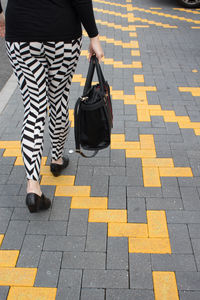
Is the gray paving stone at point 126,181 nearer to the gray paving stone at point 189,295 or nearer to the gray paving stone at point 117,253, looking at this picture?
the gray paving stone at point 117,253

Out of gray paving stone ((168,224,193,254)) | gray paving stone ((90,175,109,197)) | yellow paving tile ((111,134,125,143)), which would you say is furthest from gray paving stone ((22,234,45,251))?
yellow paving tile ((111,134,125,143))

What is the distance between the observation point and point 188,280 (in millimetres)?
2129

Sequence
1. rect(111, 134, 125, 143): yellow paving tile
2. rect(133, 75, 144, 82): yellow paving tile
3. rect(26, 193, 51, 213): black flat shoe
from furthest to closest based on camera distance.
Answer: rect(133, 75, 144, 82): yellow paving tile < rect(111, 134, 125, 143): yellow paving tile < rect(26, 193, 51, 213): black flat shoe

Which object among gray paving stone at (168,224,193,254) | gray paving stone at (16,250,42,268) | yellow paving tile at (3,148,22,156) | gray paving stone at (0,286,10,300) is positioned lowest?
yellow paving tile at (3,148,22,156)

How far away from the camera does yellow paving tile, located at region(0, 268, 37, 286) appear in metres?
2.13

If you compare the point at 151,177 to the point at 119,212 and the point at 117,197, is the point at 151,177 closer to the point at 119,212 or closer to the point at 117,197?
the point at 117,197

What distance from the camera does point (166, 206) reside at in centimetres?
268

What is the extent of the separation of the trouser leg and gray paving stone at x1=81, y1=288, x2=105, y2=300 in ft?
2.86

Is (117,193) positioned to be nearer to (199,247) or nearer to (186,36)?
(199,247)

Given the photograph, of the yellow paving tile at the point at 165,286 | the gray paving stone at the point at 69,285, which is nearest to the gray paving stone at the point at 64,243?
the gray paving stone at the point at 69,285

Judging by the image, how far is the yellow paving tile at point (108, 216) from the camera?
8.39ft

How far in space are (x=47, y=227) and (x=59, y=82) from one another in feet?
3.51

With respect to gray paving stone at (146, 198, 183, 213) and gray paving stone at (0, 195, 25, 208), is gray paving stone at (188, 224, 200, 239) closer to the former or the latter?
gray paving stone at (146, 198, 183, 213)

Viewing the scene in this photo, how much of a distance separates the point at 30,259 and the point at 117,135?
5.60 feet
